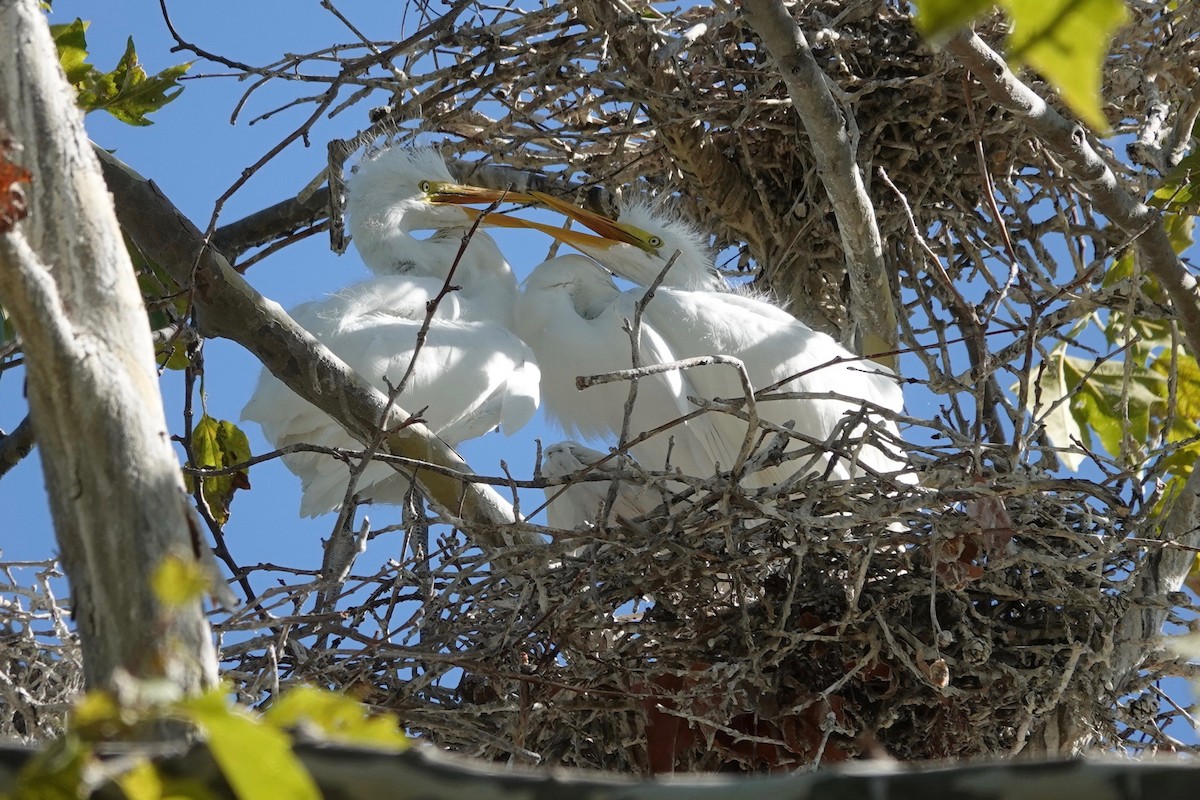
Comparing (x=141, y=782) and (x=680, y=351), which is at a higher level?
(x=680, y=351)

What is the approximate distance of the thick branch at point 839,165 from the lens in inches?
97.7

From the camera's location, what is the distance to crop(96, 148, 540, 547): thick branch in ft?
7.72

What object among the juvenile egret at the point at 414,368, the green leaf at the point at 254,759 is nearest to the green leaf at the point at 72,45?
the juvenile egret at the point at 414,368

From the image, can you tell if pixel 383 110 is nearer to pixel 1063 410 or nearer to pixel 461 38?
pixel 461 38

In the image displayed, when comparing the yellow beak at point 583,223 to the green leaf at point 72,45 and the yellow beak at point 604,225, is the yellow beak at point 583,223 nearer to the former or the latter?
→ the yellow beak at point 604,225

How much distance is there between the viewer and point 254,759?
579mm

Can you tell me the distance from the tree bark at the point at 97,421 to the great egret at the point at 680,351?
2.05 m

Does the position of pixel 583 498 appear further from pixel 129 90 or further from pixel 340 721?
pixel 340 721

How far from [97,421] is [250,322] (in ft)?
4.70

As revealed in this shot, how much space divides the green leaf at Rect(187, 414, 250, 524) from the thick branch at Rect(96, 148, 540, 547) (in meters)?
0.65

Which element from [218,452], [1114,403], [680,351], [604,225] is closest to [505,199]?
[604,225]

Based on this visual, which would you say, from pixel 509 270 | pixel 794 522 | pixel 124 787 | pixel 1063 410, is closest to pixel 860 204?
pixel 794 522

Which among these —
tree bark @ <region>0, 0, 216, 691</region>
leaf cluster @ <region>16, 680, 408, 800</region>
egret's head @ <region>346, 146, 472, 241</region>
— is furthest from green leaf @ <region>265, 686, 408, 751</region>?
egret's head @ <region>346, 146, 472, 241</region>

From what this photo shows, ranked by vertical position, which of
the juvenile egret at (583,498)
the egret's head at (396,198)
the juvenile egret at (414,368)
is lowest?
the juvenile egret at (583,498)
